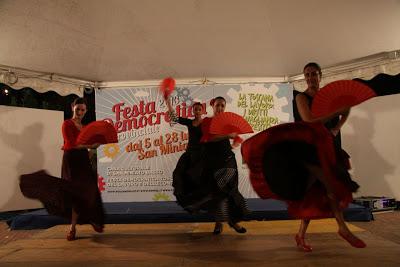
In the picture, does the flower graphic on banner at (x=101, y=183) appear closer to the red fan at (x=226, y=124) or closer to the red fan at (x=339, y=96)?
the red fan at (x=226, y=124)

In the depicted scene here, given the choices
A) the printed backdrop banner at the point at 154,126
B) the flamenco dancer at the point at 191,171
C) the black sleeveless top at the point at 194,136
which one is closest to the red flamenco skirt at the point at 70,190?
the flamenco dancer at the point at 191,171

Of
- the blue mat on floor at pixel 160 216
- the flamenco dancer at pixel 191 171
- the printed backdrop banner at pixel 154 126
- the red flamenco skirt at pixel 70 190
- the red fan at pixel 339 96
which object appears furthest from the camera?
the printed backdrop banner at pixel 154 126

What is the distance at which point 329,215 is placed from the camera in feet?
7.49

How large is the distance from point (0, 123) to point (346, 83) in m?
4.46

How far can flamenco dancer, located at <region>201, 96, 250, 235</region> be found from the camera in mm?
3213

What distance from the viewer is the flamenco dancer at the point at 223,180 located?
126 inches

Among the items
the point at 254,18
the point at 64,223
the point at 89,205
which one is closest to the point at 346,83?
the point at 89,205

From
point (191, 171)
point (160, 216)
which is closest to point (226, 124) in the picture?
point (191, 171)

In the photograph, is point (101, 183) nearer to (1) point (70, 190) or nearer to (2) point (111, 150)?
(2) point (111, 150)

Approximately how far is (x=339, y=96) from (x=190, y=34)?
297 centimetres

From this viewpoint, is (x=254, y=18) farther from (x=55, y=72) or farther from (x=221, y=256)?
(x=221, y=256)

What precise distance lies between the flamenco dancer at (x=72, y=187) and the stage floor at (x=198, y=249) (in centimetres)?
22

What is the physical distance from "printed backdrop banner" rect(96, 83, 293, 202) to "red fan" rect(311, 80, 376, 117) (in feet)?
9.84

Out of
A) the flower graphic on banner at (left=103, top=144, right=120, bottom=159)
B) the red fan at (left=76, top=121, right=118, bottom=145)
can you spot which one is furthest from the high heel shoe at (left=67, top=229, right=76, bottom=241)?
the flower graphic on banner at (left=103, top=144, right=120, bottom=159)
